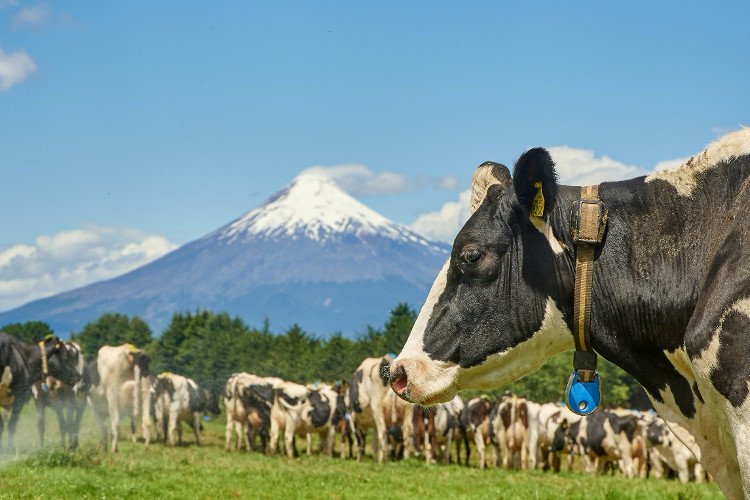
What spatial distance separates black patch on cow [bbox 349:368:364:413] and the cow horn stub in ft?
64.8

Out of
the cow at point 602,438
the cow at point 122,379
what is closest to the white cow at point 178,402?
the cow at point 122,379

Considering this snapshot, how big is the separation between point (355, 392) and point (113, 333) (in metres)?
64.7

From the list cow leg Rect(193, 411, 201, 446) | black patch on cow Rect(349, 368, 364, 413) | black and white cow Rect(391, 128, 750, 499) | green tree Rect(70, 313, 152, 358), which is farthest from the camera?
green tree Rect(70, 313, 152, 358)

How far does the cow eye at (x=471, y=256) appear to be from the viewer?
2.96 m

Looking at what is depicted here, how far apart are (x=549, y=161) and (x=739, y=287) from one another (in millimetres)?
795

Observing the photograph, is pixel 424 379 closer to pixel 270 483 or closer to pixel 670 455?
pixel 270 483

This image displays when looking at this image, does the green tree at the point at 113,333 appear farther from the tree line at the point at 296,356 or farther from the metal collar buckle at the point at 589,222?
the metal collar buckle at the point at 589,222

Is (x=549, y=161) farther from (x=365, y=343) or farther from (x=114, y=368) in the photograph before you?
(x=365, y=343)

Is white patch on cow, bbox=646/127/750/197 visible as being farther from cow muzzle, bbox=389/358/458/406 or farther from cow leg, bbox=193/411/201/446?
cow leg, bbox=193/411/201/446

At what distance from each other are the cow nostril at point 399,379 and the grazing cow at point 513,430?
67.5ft

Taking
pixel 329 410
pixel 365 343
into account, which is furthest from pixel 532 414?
pixel 365 343

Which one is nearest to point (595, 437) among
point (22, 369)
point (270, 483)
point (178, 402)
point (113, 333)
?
point (270, 483)

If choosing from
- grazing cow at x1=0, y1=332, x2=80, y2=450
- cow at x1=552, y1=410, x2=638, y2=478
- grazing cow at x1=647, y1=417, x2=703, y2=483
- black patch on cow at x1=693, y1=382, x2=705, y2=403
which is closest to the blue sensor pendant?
black patch on cow at x1=693, y1=382, x2=705, y2=403

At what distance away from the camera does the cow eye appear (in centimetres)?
296
